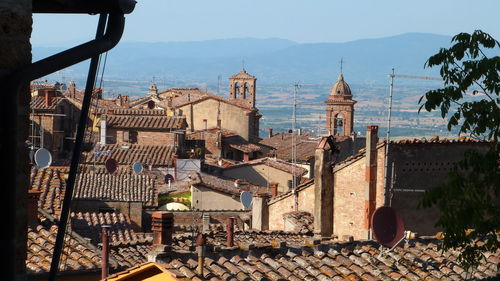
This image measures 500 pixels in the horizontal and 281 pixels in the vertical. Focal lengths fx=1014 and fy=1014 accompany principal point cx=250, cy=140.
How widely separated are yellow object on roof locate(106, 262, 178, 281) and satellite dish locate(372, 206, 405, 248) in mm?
3428

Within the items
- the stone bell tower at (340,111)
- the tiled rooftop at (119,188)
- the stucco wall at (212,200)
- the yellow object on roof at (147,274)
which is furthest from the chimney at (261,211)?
the stone bell tower at (340,111)

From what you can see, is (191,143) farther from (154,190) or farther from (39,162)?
(39,162)

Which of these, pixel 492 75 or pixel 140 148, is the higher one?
pixel 492 75

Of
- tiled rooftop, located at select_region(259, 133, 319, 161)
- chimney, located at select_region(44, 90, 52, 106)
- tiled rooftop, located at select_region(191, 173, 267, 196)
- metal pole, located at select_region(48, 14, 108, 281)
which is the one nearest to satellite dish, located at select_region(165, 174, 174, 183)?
tiled rooftop, located at select_region(191, 173, 267, 196)

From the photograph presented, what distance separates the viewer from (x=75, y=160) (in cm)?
325

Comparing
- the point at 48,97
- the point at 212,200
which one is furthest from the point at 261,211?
the point at 48,97

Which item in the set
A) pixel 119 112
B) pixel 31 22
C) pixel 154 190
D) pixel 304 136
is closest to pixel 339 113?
pixel 304 136

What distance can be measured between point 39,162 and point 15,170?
20.0 m

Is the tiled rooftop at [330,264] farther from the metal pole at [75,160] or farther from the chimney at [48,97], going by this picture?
the chimney at [48,97]

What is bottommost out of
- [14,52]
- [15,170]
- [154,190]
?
[154,190]

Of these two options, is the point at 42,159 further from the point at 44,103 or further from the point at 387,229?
the point at 44,103

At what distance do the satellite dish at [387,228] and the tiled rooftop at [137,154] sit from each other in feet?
94.0

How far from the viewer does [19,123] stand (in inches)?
111

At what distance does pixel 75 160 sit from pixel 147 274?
6.78 meters
